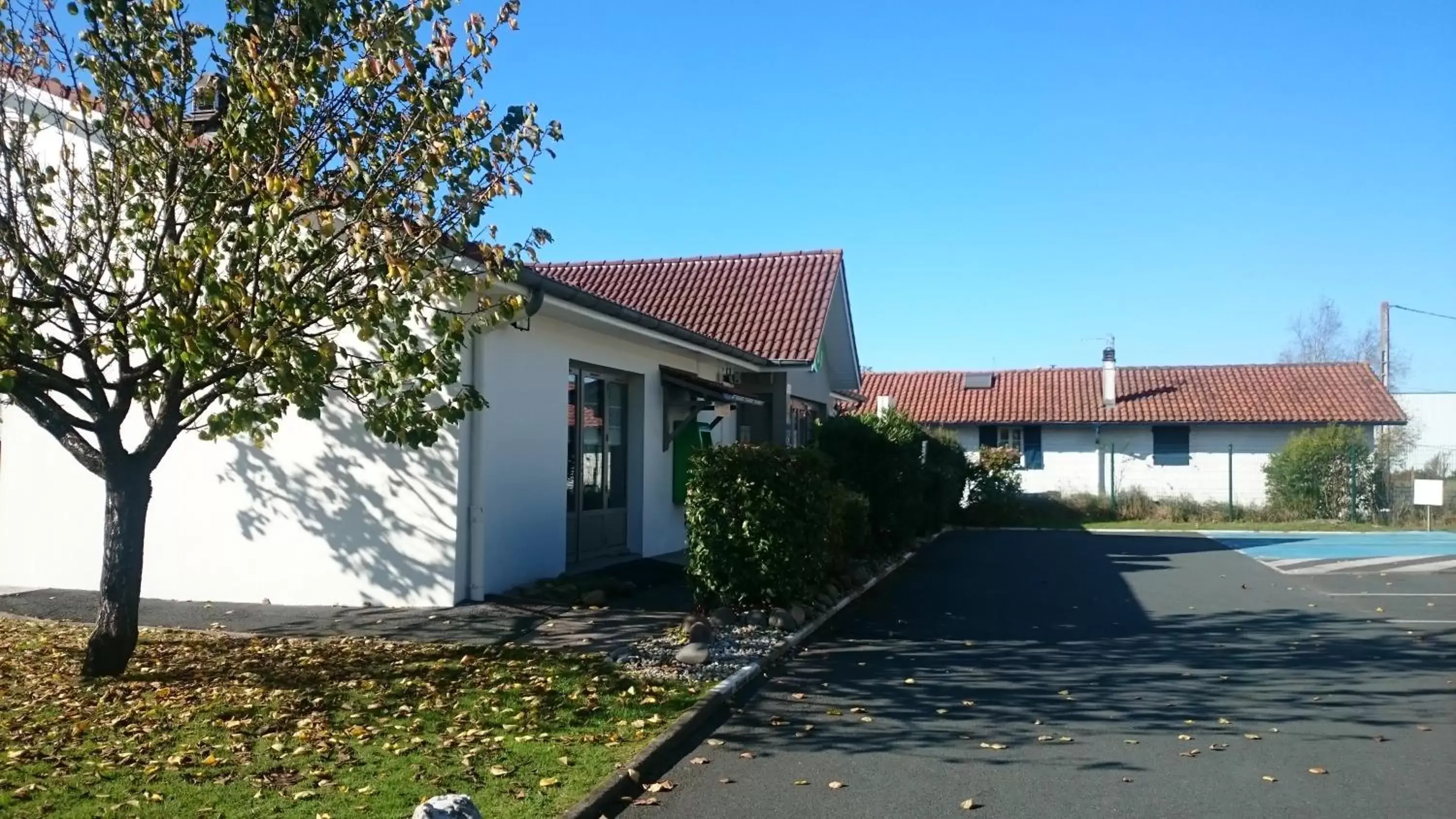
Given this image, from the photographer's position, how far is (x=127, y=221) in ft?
28.6

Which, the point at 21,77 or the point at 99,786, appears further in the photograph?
the point at 21,77

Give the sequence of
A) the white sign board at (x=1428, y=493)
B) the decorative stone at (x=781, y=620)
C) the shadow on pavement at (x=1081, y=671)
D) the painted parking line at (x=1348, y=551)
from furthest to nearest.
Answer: the white sign board at (x=1428, y=493) → the painted parking line at (x=1348, y=551) → the decorative stone at (x=781, y=620) → the shadow on pavement at (x=1081, y=671)

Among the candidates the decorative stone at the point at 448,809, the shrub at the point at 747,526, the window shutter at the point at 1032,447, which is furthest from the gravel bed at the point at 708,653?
the window shutter at the point at 1032,447

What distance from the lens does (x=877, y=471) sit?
19.3 meters

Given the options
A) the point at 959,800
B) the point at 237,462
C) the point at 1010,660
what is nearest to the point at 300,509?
the point at 237,462

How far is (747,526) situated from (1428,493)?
22.7 metres

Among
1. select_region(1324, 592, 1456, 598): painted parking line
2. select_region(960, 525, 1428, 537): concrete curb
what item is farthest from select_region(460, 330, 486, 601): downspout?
select_region(960, 525, 1428, 537): concrete curb

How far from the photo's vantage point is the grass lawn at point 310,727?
556 centimetres

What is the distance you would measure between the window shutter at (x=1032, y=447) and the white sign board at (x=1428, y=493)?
38.1 ft

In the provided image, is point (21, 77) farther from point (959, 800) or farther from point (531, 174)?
point (959, 800)

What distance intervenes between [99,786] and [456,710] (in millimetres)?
2141

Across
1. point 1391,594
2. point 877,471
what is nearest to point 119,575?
point 877,471

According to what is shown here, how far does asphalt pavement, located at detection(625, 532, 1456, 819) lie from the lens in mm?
5957

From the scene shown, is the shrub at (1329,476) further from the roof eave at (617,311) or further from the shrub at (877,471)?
the roof eave at (617,311)
